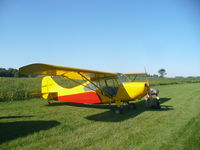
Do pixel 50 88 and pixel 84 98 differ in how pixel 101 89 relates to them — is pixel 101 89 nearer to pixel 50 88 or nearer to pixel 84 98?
pixel 84 98

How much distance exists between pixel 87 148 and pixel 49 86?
29.0 feet

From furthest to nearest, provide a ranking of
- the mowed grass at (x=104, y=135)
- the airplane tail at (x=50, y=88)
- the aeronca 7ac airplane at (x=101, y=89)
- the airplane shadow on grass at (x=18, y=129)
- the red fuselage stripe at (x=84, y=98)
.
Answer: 1. the airplane tail at (x=50, y=88)
2. the red fuselage stripe at (x=84, y=98)
3. the aeronca 7ac airplane at (x=101, y=89)
4. the airplane shadow on grass at (x=18, y=129)
5. the mowed grass at (x=104, y=135)

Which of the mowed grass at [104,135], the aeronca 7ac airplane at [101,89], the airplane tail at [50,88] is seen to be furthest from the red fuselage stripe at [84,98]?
the mowed grass at [104,135]

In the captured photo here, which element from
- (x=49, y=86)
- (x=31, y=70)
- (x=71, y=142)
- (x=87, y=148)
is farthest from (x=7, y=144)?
(x=49, y=86)

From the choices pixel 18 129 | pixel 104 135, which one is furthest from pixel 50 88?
pixel 104 135

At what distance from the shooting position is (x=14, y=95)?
1280cm

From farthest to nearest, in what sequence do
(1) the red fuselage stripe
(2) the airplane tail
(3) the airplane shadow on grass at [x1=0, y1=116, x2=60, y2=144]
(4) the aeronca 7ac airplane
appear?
(2) the airplane tail
(1) the red fuselage stripe
(4) the aeronca 7ac airplane
(3) the airplane shadow on grass at [x1=0, y1=116, x2=60, y2=144]

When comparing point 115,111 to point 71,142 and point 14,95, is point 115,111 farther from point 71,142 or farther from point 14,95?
point 14,95

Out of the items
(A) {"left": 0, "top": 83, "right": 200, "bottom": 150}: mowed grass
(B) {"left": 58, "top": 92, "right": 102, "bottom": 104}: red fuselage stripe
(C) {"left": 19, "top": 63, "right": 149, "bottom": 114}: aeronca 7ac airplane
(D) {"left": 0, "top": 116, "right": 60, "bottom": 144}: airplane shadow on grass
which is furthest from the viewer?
(B) {"left": 58, "top": 92, "right": 102, "bottom": 104}: red fuselage stripe

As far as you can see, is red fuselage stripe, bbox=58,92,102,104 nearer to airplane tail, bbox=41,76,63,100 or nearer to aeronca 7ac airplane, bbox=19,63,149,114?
aeronca 7ac airplane, bbox=19,63,149,114

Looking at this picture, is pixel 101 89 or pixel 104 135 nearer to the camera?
pixel 104 135

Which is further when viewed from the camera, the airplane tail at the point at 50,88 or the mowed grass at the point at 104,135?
the airplane tail at the point at 50,88

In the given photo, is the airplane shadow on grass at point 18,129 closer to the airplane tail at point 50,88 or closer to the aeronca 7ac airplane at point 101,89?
the aeronca 7ac airplane at point 101,89

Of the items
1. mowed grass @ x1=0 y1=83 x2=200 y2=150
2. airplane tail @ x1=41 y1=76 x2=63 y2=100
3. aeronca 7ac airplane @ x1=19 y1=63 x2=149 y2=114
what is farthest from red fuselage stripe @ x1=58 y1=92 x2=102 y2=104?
mowed grass @ x1=0 y1=83 x2=200 y2=150
